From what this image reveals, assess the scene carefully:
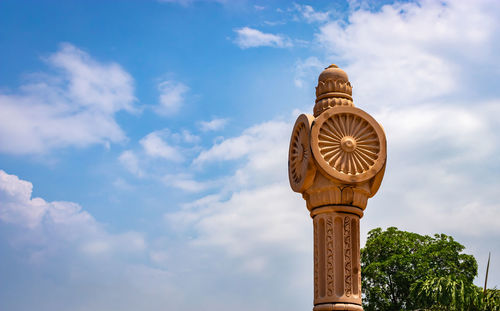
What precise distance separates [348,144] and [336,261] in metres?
3.01

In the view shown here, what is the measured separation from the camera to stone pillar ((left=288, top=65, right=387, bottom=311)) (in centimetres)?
1418

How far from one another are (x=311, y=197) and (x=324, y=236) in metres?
1.07

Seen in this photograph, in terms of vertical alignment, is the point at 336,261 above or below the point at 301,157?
below

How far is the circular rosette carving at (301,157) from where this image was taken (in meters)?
14.8

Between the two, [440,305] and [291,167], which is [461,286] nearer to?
[440,305]

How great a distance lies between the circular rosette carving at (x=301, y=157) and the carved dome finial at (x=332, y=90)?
624 millimetres

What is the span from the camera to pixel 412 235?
37594mm

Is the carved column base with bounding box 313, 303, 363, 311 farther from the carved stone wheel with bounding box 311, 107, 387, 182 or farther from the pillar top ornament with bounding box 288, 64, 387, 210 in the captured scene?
the carved stone wheel with bounding box 311, 107, 387, 182

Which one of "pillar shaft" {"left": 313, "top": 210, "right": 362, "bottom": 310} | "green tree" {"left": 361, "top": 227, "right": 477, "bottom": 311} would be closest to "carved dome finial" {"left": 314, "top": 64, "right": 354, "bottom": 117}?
"pillar shaft" {"left": 313, "top": 210, "right": 362, "bottom": 310}

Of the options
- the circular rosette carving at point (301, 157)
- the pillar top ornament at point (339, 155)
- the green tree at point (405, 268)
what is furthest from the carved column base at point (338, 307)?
the green tree at point (405, 268)

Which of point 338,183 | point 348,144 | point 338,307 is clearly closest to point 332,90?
point 348,144

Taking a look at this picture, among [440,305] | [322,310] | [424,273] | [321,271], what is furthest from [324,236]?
[424,273]

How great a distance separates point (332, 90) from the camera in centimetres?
1595

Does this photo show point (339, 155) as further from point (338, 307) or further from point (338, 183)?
point (338, 307)
